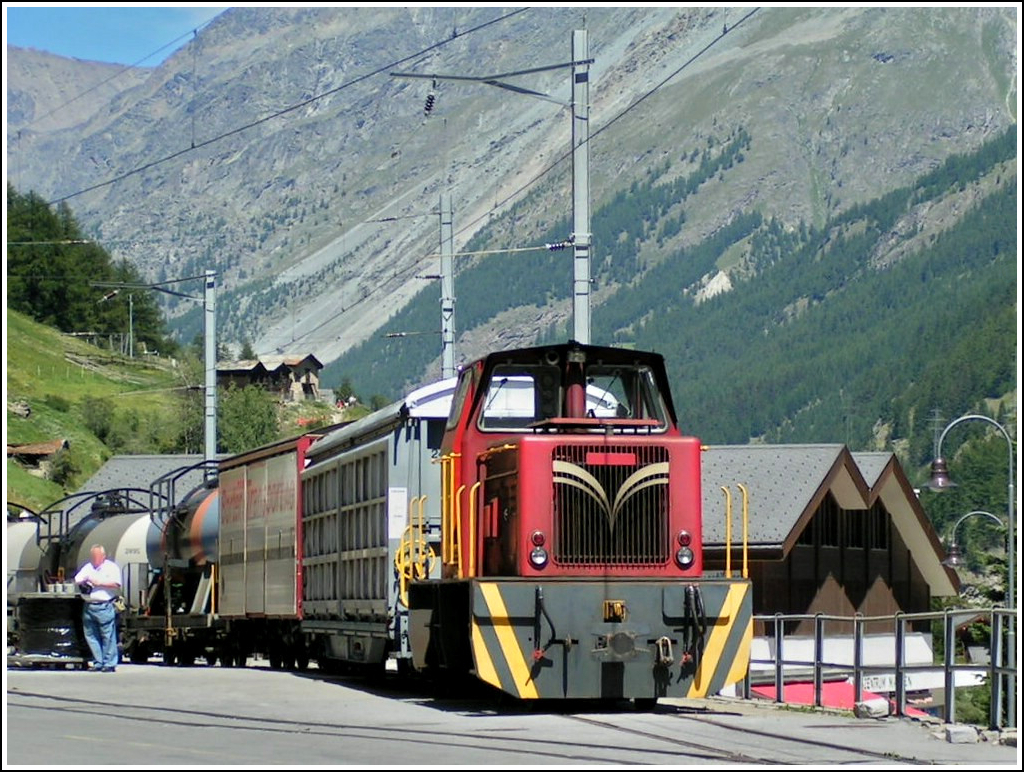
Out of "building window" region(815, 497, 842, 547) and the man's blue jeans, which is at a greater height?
"building window" region(815, 497, 842, 547)

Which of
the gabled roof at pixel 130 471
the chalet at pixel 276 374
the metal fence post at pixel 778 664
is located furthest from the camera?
the chalet at pixel 276 374

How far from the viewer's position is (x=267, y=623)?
2884cm

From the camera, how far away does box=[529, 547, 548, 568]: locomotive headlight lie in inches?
683

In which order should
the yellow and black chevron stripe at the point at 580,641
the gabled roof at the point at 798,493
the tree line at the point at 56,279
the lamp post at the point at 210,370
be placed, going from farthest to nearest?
the tree line at the point at 56,279
the lamp post at the point at 210,370
the gabled roof at the point at 798,493
the yellow and black chevron stripe at the point at 580,641

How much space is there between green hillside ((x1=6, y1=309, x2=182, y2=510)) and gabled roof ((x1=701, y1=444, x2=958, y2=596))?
47418 mm

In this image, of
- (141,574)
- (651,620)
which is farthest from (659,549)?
(141,574)

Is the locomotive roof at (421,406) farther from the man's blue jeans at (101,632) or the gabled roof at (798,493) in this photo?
the gabled roof at (798,493)

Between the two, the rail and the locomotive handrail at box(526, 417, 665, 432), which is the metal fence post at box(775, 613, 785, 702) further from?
the locomotive handrail at box(526, 417, 665, 432)

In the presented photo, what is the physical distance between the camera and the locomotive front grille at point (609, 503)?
1748 cm

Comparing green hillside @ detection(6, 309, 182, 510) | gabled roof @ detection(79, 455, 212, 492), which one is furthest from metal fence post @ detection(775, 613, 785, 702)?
green hillside @ detection(6, 309, 182, 510)

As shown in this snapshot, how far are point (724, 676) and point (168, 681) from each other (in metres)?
8.32

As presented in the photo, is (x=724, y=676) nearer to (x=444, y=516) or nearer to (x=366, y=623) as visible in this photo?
(x=444, y=516)

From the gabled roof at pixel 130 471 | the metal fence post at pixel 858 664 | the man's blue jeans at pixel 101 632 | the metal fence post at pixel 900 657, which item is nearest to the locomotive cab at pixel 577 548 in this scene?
the metal fence post at pixel 900 657

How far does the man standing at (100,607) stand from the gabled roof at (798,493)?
48.3ft
